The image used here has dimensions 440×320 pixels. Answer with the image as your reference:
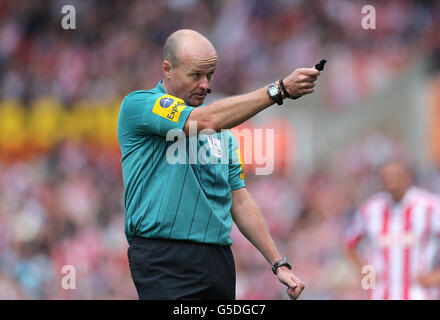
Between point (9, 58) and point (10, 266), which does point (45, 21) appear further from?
point (10, 266)

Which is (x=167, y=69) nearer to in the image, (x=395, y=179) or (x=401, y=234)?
(x=395, y=179)

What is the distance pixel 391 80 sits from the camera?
12.7 metres

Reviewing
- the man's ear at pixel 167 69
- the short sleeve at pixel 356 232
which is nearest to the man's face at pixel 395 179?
the short sleeve at pixel 356 232

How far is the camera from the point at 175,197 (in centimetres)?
367

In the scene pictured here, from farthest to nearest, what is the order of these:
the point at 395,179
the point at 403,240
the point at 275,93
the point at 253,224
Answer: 1. the point at 403,240
2. the point at 395,179
3. the point at 253,224
4. the point at 275,93

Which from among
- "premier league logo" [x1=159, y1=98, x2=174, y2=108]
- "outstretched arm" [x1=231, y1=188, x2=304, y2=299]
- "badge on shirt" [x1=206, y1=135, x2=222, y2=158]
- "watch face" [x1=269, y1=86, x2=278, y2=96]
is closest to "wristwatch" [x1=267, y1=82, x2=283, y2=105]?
"watch face" [x1=269, y1=86, x2=278, y2=96]

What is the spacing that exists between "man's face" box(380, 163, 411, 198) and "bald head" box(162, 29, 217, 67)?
9.79 feet

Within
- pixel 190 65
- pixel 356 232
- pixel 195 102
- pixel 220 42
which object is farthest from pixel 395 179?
pixel 220 42

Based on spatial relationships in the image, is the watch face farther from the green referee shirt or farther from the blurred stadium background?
the blurred stadium background

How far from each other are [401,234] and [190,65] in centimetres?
335

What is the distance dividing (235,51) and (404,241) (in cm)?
818

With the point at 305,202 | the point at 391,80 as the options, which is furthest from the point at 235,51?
the point at 305,202

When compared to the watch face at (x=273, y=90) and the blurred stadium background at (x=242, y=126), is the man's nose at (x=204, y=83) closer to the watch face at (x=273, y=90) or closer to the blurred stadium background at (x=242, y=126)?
the watch face at (x=273, y=90)

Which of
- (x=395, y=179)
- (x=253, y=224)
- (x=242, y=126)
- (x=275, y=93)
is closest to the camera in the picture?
(x=275, y=93)
